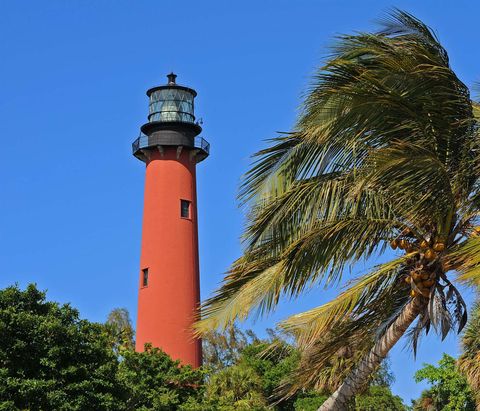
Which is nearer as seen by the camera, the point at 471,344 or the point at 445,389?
the point at 471,344

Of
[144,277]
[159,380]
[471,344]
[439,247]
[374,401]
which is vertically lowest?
[439,247]

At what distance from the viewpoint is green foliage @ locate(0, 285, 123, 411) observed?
1866cm

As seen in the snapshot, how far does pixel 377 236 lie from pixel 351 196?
853 millimetres

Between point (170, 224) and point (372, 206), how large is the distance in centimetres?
2598

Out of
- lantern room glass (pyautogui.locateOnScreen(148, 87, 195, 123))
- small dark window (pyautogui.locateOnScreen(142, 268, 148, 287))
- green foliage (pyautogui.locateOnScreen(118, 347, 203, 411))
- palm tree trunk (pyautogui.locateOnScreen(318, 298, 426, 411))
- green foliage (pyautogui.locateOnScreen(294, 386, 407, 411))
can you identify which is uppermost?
lantern room glass (pyautogui.locateOnScreen(148, 87, 195, 123))

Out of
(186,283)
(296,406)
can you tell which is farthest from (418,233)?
(296,406)

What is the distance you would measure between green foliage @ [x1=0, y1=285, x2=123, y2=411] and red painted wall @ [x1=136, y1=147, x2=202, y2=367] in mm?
13661

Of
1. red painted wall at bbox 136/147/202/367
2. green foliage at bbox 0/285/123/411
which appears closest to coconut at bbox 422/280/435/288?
green foliage at bbox 0/285/123/411

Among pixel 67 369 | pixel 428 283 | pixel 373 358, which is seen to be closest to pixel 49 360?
pixel 67 369

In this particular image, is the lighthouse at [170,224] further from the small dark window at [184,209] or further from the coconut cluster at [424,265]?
the coconut cluster at [424,265]

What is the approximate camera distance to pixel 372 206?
10688 millimetres

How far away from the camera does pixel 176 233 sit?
36.2 meters

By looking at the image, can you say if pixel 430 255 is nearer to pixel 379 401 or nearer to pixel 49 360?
pixel 49 360

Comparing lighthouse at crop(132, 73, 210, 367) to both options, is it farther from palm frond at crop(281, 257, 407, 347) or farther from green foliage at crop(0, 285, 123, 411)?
palm frond at crop(281, 257, 407, 347)
